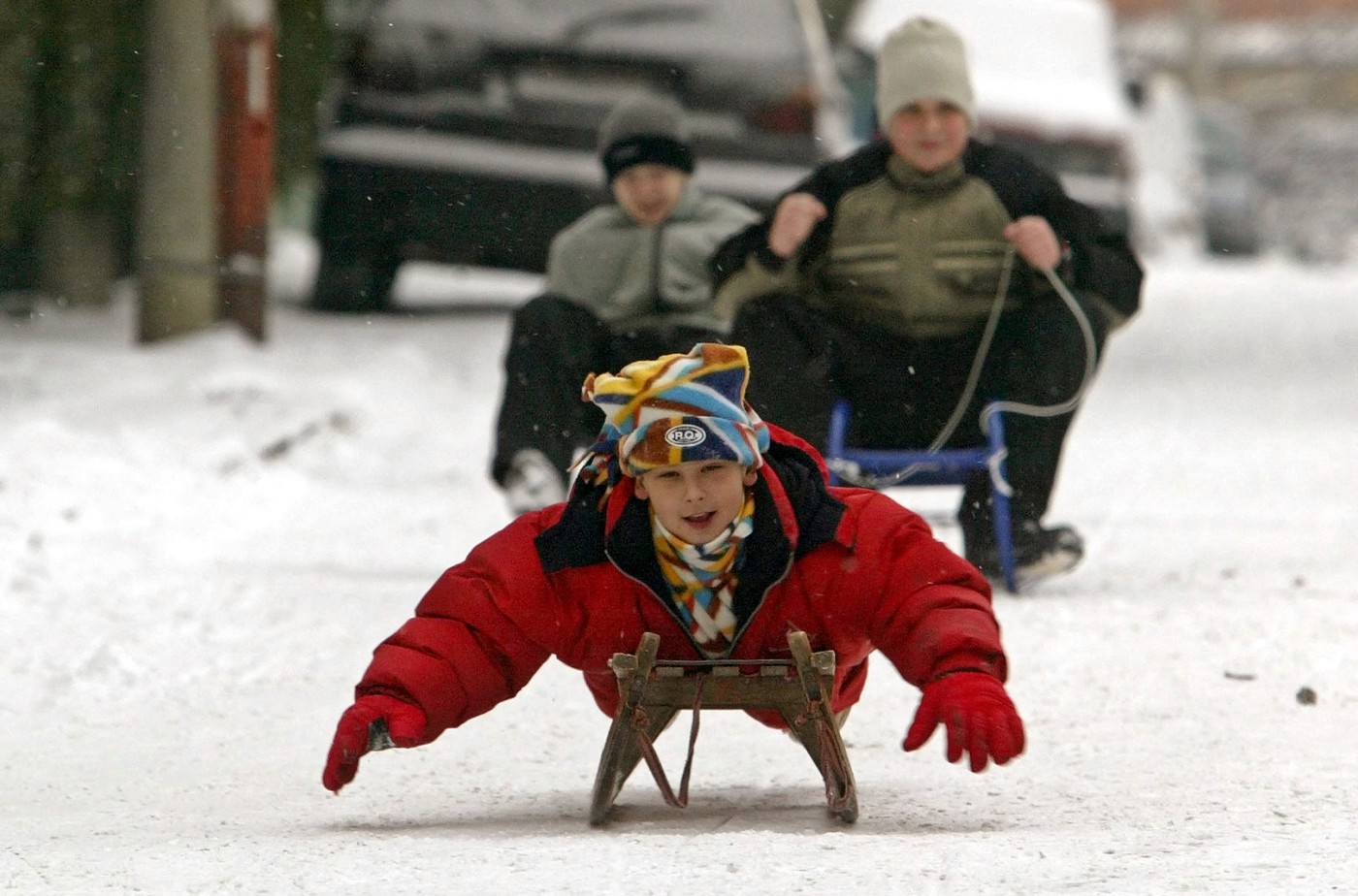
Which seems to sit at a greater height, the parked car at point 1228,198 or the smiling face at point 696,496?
the smiling face at point 696,496

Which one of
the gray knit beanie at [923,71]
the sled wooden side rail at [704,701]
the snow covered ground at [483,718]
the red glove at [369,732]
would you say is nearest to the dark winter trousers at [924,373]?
the snow covered ground at [483,718]

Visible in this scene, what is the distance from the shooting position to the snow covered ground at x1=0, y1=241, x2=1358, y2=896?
3.30 m

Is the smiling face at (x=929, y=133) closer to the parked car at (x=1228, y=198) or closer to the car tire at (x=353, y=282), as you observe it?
the car tire at (x=353, y=282)

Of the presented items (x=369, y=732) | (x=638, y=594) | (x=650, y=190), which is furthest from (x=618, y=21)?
(x=369, y=732)

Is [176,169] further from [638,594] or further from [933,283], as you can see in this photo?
[638,594]

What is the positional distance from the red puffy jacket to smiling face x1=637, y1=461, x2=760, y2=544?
6 cm

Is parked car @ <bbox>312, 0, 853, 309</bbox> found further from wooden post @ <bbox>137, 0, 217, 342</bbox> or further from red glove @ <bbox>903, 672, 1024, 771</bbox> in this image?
red glove @ <bbox>903, 672, 1024, 771</bbox>

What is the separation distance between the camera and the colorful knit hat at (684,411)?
11.6ft

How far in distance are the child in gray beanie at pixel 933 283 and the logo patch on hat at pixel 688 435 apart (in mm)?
2220

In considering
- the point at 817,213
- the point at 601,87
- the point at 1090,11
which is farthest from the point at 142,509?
the point at 1090,11

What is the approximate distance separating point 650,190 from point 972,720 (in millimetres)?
3250

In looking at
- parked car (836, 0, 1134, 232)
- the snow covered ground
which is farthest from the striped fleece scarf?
parked car (836, 0, 1134, 232)

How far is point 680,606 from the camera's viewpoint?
12.1 ft

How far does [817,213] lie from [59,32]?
4.89 metres
